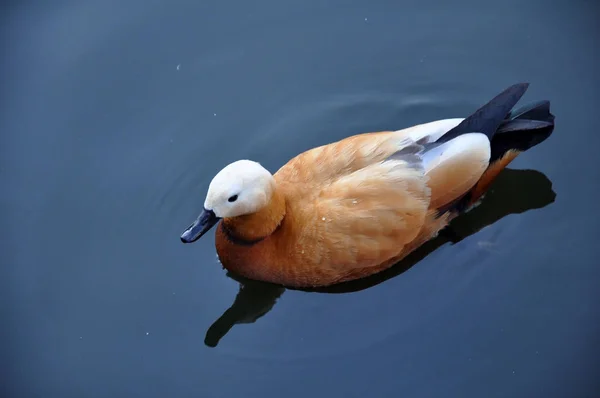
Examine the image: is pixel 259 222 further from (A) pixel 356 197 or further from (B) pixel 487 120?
(B) pixel 487 120

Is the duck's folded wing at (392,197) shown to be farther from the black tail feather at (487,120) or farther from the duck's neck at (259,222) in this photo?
the duck's neck at (259,222)

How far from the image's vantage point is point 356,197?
5203 millimetres

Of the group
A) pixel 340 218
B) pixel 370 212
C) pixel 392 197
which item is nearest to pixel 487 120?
pixel 392 197

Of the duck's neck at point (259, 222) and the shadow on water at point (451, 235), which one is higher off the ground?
the duck's neck at point (259, 222)

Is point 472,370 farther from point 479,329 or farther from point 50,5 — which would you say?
point 50,5

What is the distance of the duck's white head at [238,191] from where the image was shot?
5090 mm

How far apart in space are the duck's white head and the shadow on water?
0.75 meters

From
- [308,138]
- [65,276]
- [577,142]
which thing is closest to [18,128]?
[65,276]

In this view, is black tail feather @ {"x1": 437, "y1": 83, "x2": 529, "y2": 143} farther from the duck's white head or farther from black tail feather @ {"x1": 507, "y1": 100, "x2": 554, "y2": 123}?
the duck's white head

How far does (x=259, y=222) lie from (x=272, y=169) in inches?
40.8

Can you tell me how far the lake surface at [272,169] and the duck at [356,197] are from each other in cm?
36

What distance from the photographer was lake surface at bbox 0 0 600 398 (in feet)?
17.4

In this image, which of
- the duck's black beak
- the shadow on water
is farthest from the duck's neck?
the shadow on water

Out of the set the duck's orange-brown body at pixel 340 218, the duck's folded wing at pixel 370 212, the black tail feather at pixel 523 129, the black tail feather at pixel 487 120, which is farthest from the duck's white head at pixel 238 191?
the black tail feather at pixel 523 129
